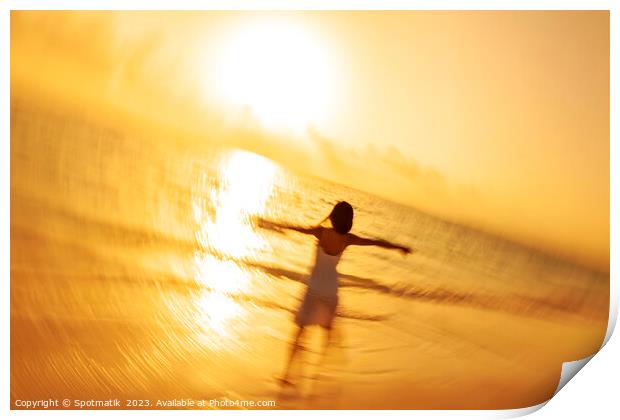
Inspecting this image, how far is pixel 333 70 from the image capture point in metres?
2.01

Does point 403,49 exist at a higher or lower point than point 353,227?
higher

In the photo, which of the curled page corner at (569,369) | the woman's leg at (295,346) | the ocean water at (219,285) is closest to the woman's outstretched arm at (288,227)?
the ocean water at (219,285)

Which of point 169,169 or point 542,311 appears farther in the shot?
point 542,311

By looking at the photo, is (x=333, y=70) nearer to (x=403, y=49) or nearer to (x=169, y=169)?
(x=403, y=49)

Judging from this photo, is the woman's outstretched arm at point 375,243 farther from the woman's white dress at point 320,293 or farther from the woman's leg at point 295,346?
the woman's leg at point 295,346

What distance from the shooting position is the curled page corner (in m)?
2.18

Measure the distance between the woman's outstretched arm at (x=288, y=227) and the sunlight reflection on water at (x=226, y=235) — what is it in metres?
0.03

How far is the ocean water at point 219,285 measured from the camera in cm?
196

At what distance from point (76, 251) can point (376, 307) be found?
961mm

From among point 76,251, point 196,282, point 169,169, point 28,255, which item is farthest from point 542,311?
point 28,255

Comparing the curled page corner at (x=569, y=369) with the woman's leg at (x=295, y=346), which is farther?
the curled page corner at (x=569, y=369)

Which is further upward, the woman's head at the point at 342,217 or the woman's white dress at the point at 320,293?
the woman's head at the point at 342,217

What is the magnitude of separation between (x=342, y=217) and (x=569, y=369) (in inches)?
37.8
